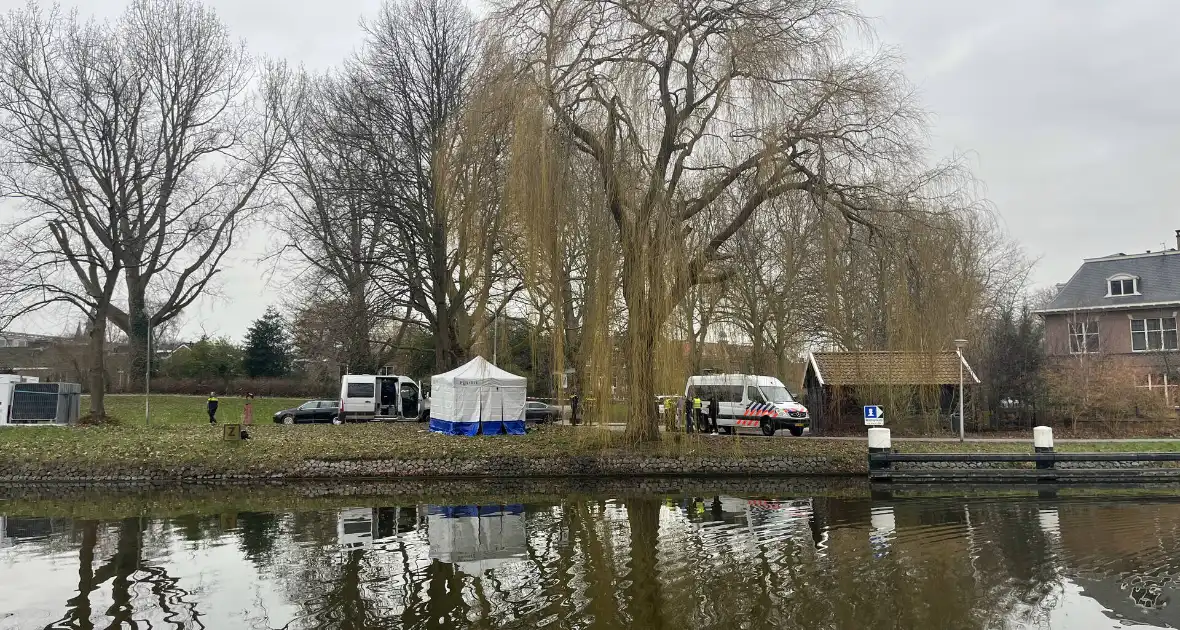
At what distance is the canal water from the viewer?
6.97 meters

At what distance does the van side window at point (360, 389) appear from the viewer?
2962cm

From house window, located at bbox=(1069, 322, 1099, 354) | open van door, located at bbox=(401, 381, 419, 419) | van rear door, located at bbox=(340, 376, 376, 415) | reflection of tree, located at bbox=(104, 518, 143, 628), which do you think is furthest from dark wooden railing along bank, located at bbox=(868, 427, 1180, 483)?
open van door, located at bbox=(401, 381, 419, 419)

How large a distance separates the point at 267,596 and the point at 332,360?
1068 inches

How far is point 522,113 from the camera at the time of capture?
14617 mm

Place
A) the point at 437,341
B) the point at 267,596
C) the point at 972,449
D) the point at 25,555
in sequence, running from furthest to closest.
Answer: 1. the point at 437,341
2. the point at 972,449
3. the point at 25,555
4. the point at 267,596

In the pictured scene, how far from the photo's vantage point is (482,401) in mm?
21438

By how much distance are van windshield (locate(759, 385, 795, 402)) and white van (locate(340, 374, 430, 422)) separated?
43.3 feet

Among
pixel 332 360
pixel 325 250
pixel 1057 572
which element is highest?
pixel 325 250

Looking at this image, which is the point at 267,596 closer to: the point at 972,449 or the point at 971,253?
the point at 971,253

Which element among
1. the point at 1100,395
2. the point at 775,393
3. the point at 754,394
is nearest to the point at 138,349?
the point at 754,394

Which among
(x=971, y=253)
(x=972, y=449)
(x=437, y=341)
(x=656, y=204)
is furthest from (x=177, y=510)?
(x=972, y=449)

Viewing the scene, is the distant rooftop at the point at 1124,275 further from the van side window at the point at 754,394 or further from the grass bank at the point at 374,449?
the van side window at the point at 754,394

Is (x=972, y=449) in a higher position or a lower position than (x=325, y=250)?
lower

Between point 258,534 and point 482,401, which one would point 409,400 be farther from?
point 258,534
